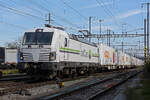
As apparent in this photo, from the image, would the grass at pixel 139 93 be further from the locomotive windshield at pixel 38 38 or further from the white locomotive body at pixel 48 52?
the locomotive windshield at pixel 38 38

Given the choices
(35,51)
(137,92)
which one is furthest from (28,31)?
(137,92)

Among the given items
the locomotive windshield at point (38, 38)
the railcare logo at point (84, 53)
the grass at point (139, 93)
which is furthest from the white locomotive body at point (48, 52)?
the grass at point (139, 93)

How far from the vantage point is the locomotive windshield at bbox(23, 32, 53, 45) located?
46.6ft

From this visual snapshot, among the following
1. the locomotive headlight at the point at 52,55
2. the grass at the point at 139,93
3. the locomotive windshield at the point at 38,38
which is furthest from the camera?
the locomotive windshield at the point at 38,38

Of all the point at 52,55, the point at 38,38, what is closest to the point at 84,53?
the point at 38,38

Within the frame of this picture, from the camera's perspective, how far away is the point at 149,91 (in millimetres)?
2557

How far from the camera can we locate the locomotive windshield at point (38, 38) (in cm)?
1419

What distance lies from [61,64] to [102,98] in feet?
17.9

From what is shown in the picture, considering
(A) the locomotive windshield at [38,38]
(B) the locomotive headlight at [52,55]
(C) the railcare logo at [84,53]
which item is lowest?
(B) the locomotive headlight at [52,55]

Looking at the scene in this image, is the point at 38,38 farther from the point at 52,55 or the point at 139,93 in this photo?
the point at 139,93

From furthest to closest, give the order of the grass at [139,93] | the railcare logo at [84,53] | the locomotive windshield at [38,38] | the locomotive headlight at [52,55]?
1. the railcare logo at [84,53]
2. the locomotive windshield at [38,38]
3. the locomotive headlight at [52,55]
4. the grass at [139,93]

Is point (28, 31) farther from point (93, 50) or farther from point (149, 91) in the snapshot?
point (149, 91)

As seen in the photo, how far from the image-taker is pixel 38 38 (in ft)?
47.3

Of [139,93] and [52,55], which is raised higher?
[52,55]
